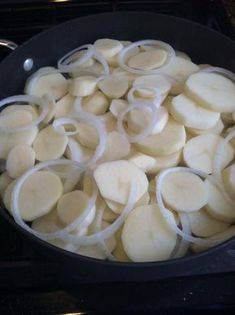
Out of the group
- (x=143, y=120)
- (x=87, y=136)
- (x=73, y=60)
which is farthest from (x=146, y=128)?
(x=73, y=60)

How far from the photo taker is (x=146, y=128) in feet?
2.92

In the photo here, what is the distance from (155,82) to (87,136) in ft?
0.70

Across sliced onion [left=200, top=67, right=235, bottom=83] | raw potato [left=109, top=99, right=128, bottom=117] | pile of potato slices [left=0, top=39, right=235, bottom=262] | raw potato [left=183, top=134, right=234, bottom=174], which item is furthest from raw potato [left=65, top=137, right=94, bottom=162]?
sliced onion [left=200, top=67, right=235, bottom=83]

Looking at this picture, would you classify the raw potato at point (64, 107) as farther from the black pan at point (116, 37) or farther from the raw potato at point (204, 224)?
the raw potato at point (204, 224)

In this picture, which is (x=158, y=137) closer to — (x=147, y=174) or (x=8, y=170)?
(x=147, y=174)

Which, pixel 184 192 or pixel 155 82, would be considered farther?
pixel 155 82

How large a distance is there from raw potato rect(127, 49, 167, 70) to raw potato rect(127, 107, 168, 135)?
15 centimetres

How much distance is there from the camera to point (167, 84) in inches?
38.9

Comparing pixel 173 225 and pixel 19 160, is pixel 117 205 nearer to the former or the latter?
pixel 173 225

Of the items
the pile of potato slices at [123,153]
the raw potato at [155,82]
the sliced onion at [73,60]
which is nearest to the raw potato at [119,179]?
the pile of potato slices at [123,153]

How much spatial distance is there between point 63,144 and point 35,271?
0.89ft

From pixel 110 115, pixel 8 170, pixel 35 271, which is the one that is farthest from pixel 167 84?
pixel 35 271

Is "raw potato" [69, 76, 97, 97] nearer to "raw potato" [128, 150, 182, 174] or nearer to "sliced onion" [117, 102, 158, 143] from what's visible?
"sliced onion" [117, 102, 158, 143]

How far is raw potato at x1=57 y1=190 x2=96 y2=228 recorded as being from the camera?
2.53 feet
